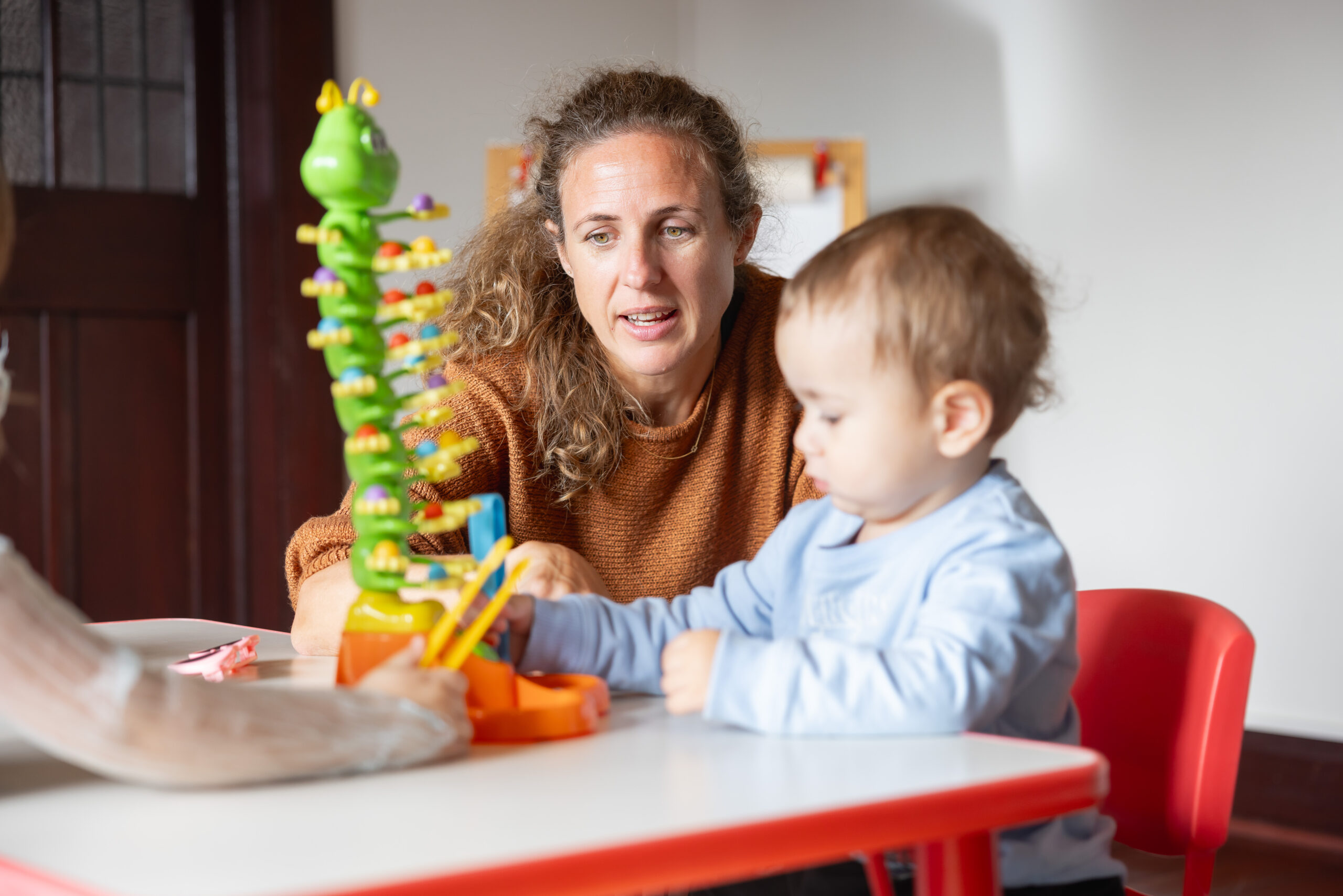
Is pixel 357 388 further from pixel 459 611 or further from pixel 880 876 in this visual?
pixel 880 876

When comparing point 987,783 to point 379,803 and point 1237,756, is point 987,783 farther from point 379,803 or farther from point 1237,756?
point 1237,756

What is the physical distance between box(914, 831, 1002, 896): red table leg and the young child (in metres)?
0.08

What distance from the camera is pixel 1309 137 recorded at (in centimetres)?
249

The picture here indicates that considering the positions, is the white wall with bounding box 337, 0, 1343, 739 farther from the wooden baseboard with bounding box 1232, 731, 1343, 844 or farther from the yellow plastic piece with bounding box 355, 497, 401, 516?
the yellow plastic piece with bounding box 355, 497, 401, 516

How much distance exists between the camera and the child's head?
33.1 inches

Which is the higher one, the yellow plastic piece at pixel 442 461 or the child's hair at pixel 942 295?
the child's hair at pixel 942 295

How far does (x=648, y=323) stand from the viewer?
145 cm

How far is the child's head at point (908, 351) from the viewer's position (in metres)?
0.84

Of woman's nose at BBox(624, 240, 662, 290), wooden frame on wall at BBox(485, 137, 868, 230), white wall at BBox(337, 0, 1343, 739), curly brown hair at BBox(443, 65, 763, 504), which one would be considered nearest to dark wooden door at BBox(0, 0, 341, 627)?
white wall at BBox(337, 0, 1343, 739)

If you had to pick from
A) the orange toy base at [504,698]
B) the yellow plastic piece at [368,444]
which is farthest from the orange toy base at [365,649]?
the yellow plastic piece at [368,444]

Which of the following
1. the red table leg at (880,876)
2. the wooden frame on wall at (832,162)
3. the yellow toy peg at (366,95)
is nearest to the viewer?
the yellow toy peg at (366,95)

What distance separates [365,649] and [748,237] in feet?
3.10

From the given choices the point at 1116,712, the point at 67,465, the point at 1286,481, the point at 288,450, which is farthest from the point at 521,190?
the point at 1116,712

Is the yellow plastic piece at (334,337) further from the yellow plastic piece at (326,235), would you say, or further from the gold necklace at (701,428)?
the gold necklace at (701,428)
